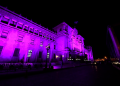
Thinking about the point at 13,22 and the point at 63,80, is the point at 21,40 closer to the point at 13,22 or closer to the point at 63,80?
the point at 13,22

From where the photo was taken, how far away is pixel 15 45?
16.4m

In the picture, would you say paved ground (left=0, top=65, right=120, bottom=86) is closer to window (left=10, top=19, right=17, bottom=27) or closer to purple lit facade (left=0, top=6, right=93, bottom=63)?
purple lit facade (left=0, top=6, right=93, bottom=63)

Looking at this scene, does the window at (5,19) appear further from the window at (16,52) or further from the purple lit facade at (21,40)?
the window at (16,52)

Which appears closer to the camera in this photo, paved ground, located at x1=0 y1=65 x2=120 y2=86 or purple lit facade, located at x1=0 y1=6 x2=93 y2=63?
paved ground, located at x1=0 y1=65 x2=120 y2=86

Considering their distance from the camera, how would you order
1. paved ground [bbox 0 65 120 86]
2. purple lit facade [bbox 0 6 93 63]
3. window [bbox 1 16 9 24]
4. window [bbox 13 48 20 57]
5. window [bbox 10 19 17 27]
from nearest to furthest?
paved ground [bbox 0 65 120 86]
purple lit facade [bbox 0 6 93 63]
window [bbox 1 16 9 24]
window [bbox 13 48 20 57]
window [bbox 10 19 17 27]

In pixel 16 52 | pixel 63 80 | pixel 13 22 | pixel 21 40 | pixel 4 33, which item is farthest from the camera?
pixel 21 40

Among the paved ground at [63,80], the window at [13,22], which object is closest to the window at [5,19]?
the window at [13,22]

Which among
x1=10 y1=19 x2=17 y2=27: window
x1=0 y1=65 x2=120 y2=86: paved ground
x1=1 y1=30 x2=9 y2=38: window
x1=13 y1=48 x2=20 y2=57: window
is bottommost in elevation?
x1=0 y1=65 x2=120 y2=86: paved ground

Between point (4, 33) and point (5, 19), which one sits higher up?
point (5, 19)

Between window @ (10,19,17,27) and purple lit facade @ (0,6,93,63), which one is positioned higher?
window @ (10,19,17,27)

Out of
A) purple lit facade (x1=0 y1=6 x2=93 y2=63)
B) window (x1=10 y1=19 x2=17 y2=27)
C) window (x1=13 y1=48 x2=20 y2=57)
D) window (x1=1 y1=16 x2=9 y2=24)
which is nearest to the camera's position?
purple lit facade (x1=0 y1=6 x2=93 y2=63)

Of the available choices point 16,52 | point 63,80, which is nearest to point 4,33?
point 16,52

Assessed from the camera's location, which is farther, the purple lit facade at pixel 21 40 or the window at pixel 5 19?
the window at pixel 5 19

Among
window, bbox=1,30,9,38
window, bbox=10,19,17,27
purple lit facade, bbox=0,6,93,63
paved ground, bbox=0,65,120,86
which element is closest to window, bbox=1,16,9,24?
purple lit facade, bbox=0,6,93,63
